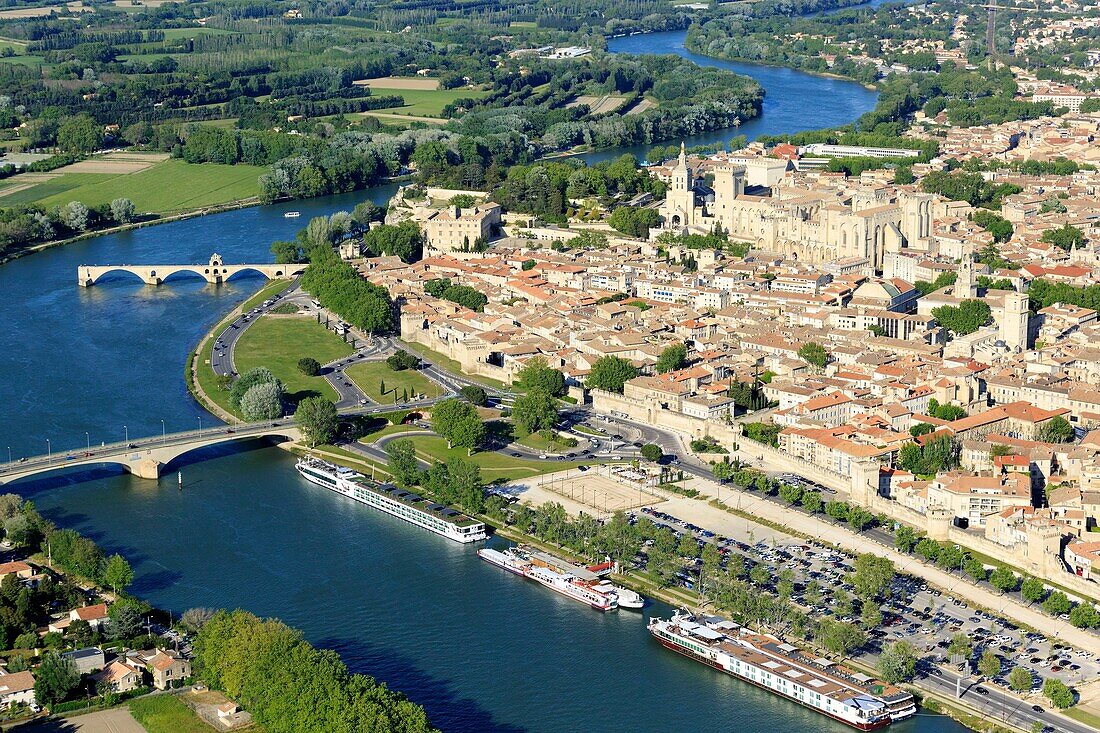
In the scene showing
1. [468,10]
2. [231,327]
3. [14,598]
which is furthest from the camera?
[468,10]

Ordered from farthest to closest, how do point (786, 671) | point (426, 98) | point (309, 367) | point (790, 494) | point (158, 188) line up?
point (426, 98) → point (158, 188) → point (309, 367) → point (790, 494) → point (786, 671)

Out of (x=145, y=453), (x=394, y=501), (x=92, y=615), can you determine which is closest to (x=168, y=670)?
(x=92, y=615)

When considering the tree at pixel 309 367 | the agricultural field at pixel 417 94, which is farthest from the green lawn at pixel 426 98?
the tree at pixel 309 367

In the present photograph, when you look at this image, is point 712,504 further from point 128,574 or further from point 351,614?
point 128,574

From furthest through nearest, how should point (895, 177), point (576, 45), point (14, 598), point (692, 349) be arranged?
point (576, 45) < point (895, 177) < point (692, 349) < point (14, 598)

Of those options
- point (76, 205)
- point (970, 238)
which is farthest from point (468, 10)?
point (970, 238)

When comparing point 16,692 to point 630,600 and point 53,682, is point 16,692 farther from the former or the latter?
point 630,600
